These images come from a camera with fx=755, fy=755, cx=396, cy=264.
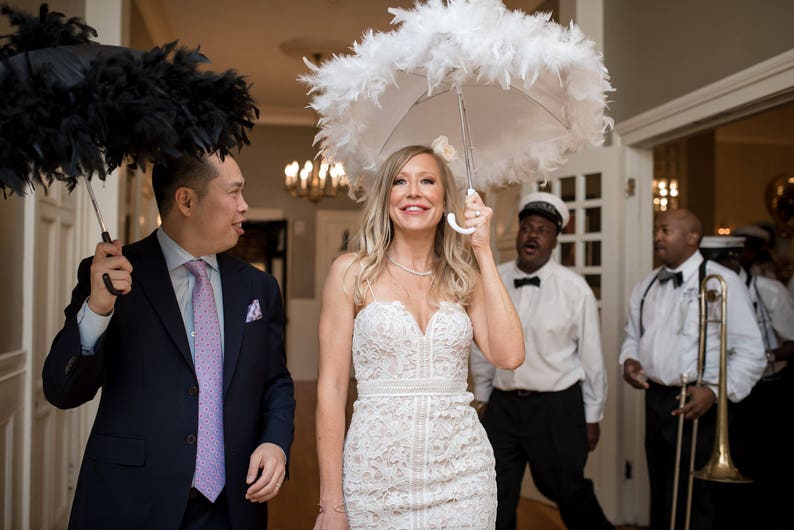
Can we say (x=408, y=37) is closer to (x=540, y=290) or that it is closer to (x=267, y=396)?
(x=267, y=396)

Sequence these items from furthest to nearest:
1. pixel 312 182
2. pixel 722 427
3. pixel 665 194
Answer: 1. pixel 665 194
2. pixel 312 182
3. pixel 722 427


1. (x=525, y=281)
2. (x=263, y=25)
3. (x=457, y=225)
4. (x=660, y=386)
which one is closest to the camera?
(x=457, y=225)

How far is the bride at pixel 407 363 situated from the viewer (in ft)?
6.82

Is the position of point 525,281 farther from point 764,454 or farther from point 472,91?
point 764,454

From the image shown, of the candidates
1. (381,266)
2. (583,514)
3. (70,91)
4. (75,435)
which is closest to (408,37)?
(381,266)

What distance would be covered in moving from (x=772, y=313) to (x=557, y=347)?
203 centimetres

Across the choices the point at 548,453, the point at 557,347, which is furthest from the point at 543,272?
Result: the point at 548,453

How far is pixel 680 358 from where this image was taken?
12.4 ft

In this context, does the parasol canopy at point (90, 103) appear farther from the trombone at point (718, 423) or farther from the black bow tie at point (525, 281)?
the trombone at point (718, 423)

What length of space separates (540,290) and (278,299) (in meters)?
2.12

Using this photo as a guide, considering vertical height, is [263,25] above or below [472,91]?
above

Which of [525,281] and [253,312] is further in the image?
[525,281]

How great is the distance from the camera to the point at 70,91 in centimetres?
137

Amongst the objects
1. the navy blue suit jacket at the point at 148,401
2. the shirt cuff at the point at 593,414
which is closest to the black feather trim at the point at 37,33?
the navy blue suit jacket at the point at 148,401
